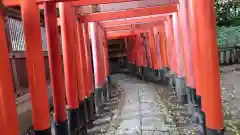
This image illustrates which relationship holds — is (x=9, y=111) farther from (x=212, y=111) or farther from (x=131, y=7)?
(x=131, y=7)

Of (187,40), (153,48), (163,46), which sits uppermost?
(187,40)

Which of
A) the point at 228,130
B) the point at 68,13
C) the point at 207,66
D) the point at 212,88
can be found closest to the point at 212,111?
the point at 212,88

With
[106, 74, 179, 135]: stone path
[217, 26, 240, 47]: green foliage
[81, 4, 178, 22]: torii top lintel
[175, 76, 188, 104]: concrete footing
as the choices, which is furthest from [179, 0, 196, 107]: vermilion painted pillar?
[217, 26, 240, 47]: green foliage

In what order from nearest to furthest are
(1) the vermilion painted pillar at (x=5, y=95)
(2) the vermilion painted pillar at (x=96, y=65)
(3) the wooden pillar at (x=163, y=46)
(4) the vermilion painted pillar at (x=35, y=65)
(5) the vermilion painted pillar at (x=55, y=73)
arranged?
1. (1) the vermilion painted pillar at (x=5, y=95)
2. (4) the vermilion painted pillar at (x=35, y=65)
3. (5) the vermilion painted pillar at (x=55, y=73)
4. (2) the vermilion painted pillar at (x=96, y=65)
5. (3) the wooden pillar at (x=163, y=46)

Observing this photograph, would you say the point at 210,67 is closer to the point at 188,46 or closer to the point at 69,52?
the point at 188,46

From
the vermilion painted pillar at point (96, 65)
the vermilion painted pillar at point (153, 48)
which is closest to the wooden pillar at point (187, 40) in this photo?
the vermilion painted pillar at point (96, 65)

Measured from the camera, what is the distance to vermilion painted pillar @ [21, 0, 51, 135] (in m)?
3.93

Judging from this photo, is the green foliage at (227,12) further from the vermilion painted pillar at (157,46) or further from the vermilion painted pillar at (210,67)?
the vermilion painted pillar at (210,67)

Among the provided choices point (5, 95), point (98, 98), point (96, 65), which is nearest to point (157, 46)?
point (96, 65)

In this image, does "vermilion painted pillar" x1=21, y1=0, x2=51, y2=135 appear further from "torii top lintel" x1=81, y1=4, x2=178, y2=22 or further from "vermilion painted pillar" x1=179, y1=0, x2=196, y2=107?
"torii top lintel" x1=81, y1=4, x2=178, y2=22

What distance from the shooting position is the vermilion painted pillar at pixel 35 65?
3928 mm

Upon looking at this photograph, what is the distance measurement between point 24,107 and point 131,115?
3.05 m

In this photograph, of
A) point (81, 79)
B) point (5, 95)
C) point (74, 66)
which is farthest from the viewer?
point (81, 79)

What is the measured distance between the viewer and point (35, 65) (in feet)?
13.1
